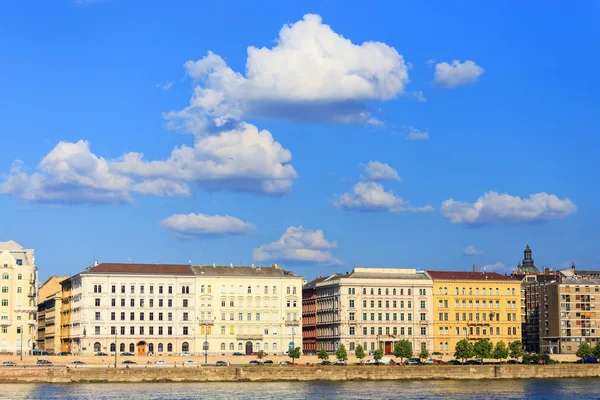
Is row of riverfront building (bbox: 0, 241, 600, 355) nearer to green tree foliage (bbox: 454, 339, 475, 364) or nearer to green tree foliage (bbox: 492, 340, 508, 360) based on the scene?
green tree foliage (bbox: 492, 340, 508, 360)

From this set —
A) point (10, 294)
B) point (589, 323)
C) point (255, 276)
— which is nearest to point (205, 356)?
point (255, 276)

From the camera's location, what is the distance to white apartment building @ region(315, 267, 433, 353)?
168375 mm

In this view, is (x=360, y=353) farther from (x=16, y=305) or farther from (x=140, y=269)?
(x=16, y=305)

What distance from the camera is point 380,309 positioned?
557ft

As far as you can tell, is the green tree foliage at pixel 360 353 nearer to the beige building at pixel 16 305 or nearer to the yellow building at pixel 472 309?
the yellow building at pixel 472 309

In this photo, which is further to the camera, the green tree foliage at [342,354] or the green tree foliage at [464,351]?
the green tree foliage at [342,354]

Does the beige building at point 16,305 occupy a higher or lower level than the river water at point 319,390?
higher

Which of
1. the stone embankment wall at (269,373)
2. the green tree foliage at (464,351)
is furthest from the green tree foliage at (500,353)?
the stone embankment wall at (269,373)

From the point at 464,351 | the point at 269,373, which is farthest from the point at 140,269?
the point at 464,351

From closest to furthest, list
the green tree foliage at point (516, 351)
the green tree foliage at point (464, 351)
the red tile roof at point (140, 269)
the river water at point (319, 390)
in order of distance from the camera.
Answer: the river water at point (319, 390) < the green tree foliage at point (464, 351) < the green tree foliage at point (516, 351) < the red tile roof at point (140, 269)

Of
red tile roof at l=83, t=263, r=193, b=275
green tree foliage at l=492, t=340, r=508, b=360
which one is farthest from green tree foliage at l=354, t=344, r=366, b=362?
red tile roof at l=83, t=263, r=193, b=275

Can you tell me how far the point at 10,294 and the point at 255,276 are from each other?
35.6m

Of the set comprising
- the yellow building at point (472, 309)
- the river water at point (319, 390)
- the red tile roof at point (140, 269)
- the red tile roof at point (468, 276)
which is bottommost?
the river water at point (319, 390)

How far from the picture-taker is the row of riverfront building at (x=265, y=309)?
15850cm
